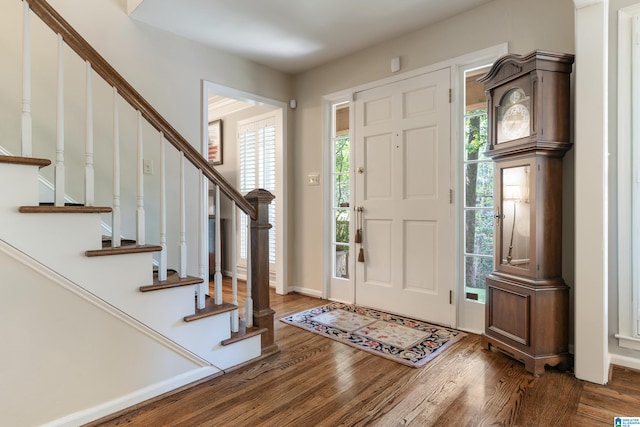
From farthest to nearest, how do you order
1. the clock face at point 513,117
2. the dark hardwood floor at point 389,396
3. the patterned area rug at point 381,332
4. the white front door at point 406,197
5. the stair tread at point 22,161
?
the white front door at point 406,197
the patterned area rug at point 381,332
the clock face at point 513,117
the dark hardwood floor at point 389,396
the stair tread at point 22,161

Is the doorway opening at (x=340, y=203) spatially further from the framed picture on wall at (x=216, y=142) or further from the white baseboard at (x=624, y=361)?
the framed picture on wall at (x=216, y=142)

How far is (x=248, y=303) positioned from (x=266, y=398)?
653mm

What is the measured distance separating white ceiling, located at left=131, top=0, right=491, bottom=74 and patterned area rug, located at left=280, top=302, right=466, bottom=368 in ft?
8.44

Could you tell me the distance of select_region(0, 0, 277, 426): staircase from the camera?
1416 mm

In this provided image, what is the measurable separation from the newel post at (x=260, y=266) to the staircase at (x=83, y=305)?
1.11 feet

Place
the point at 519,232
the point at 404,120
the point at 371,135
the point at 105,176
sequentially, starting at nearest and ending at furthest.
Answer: the point at 519,232, the point at 105,176, the point at 404,120, the point at 371,135

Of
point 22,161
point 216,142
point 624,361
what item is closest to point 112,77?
point 22,161

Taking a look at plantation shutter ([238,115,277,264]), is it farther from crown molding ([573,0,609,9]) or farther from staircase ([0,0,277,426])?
crown molding ([573,0,609,9])

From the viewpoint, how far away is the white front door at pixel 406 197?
290 cm

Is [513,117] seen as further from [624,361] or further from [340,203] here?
[340,203]

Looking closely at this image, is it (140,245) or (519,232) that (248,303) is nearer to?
(140,245)

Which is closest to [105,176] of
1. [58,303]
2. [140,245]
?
[140,245]

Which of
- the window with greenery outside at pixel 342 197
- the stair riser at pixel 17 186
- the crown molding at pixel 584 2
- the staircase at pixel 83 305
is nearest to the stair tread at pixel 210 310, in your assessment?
the staircase at pixel 83 305

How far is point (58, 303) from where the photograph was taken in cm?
151
